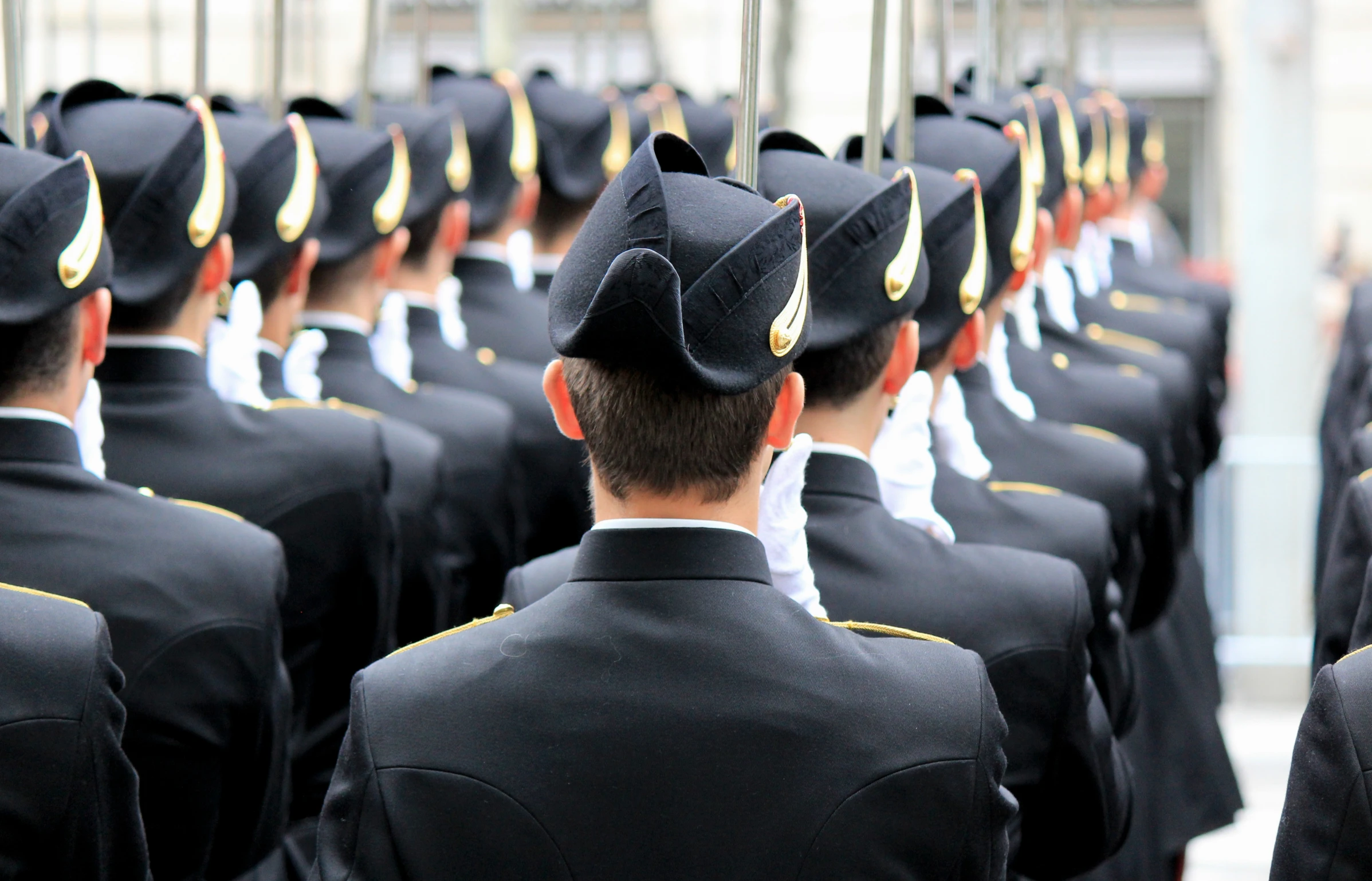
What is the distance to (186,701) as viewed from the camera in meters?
2.63

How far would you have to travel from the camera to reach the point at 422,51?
206 inches

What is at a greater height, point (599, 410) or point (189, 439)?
point (599, 410)

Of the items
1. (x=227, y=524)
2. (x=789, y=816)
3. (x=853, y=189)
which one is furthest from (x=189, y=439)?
(x=789, y=816)

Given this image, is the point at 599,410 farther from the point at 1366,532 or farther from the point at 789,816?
the point at 1366,532

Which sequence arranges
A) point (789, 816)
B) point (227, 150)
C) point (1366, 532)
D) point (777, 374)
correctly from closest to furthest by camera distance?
point (789, 816) < point (777, 374) < point (1366, 532) < point (227, 150)

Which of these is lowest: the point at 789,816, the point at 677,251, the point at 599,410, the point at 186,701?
the point at 186,701

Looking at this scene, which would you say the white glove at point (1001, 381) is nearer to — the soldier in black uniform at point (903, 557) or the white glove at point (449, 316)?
the soldier in black uniform at point (903, 557)

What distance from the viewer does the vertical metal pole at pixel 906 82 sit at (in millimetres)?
2906

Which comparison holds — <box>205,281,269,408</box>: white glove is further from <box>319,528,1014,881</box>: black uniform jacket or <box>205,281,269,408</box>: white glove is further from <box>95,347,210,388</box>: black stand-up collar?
<box>319,528,1014,881</box>: black uniform jacket

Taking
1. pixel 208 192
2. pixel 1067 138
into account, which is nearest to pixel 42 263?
pixel 208 192

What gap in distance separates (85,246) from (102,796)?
70 cm

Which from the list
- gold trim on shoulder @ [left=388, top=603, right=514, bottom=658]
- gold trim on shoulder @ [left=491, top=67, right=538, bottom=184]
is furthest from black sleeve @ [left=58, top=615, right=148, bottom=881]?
gold trim on shoulder @ [left=491, top=67, right=538, bottom=184]

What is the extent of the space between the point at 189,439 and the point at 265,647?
460mm

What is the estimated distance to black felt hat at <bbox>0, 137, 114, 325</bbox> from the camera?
8.13ft
